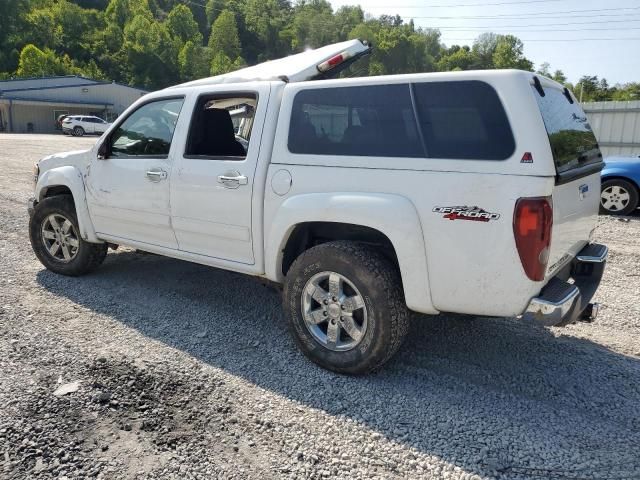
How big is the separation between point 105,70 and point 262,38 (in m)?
46.2

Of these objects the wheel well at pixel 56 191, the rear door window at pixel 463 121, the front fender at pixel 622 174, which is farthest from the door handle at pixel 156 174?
the front fender at pixel 622 174

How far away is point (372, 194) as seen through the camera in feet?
11.0

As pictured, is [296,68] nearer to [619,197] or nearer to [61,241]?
[61,241]

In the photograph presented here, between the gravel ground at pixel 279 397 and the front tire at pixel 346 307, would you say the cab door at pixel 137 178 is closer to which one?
the gravel ground at pixel 279 397

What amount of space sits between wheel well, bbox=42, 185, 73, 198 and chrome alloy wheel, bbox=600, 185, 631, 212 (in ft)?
26.7

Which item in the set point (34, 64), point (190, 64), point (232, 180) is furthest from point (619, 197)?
point (190, 64)

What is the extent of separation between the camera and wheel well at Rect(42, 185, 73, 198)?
5.56 meters

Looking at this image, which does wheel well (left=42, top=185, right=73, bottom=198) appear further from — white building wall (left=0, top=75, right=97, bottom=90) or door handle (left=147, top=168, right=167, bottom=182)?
white building wall (left=0, top=75, right=97, bottom=90)

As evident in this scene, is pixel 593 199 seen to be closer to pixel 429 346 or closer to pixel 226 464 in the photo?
pixel 429 346

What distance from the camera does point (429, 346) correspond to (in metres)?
4.15

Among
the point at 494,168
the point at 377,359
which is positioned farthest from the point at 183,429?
the point at 494,168

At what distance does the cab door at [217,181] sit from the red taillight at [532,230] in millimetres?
1858

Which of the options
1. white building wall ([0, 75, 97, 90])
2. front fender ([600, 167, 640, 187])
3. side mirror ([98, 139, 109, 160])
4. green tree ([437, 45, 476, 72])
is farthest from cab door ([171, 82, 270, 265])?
green tree ([437, 45, 476, 72])

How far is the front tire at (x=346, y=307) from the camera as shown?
3.40 meters
